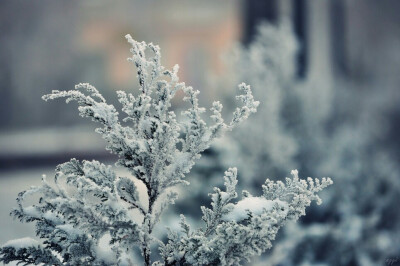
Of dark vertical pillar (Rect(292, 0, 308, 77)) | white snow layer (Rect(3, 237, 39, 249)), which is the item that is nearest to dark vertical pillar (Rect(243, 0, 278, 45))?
dark vertical pillar (Rect(292, 0, 308, 77))

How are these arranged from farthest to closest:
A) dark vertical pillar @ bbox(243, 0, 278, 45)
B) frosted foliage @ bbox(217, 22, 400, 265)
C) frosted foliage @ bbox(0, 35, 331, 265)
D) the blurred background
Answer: the blurred background, dark vertical pillar @ bbox(243, 0, 278, 45), frosted foliage @ bbox(217, 22, 400, 265), frosted foliage @ bbox(0, 35, 331, 265)

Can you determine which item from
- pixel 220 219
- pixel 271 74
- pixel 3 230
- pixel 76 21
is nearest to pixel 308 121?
pixel 271 74

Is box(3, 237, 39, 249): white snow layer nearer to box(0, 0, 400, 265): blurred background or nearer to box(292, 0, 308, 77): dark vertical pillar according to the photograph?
box(292, 0, 308, 77): dark vertical pillar

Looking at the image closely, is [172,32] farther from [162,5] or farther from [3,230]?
[3,230]

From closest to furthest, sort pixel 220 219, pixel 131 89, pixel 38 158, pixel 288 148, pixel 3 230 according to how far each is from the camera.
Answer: pixel 220 219, pixel 288 148, pixel 3 230, pixel 38 158, pixel 131 89

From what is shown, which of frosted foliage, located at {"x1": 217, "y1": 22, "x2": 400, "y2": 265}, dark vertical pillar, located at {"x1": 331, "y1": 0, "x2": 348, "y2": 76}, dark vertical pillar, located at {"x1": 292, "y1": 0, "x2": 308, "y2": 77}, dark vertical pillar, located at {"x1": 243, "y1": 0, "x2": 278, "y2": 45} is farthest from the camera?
dark vertical pillar, located at {"x1": 331, "y1": 0, "x2": 348, "y2": 76}

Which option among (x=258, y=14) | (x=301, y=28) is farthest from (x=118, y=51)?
(x=301, y=28)
